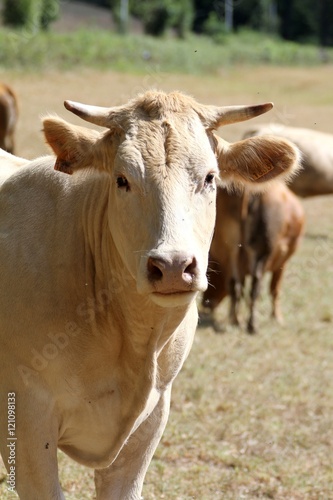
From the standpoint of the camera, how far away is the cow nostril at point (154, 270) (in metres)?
3.02

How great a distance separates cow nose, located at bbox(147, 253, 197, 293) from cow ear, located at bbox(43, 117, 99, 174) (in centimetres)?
71

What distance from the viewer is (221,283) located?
9133 millimetres

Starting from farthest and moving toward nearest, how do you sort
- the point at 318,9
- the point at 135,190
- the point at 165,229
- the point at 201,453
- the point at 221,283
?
the point at 318,9 < the point at 221,283 < the point at 201,453 < the point at 135,190 < the point at 165,229

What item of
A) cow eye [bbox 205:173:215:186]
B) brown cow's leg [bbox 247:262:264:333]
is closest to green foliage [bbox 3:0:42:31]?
brown cow's leg [bbox 247:262:264:333]

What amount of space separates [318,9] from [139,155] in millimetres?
65010

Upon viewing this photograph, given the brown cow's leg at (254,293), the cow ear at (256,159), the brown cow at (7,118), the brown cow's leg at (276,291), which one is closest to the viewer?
the cow ear at (256,159)

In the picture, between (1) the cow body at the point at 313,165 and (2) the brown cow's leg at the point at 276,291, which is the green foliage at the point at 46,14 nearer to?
(1) the cow body at the point at 313,165

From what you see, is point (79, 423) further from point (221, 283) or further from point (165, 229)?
point (221, 283)

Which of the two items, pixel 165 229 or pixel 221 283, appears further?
pixel 221 283

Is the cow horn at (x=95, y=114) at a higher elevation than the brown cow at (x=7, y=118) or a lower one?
higher

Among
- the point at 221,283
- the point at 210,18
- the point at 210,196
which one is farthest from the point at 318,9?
the point at 210,196

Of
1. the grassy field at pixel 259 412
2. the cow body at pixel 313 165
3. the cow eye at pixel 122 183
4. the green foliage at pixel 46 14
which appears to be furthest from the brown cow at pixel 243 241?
the green foliage at pixel 46 14

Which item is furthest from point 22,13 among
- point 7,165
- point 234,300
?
point 7,165

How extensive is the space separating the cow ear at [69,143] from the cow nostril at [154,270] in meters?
0.71
